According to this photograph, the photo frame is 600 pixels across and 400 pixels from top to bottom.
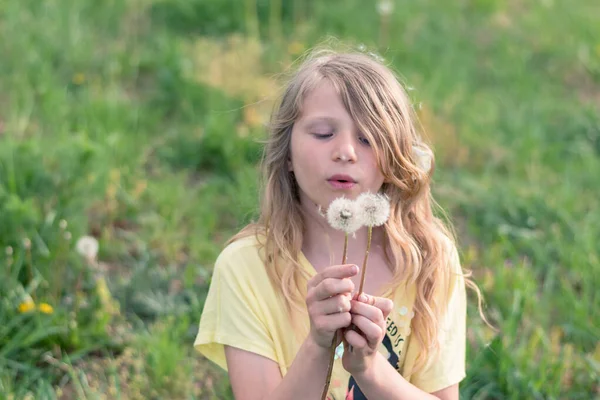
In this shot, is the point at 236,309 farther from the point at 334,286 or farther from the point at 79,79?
the point at 79,79

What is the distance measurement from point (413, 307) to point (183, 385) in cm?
93

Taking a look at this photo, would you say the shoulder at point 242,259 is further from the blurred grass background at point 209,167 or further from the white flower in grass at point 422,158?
the blurred grass background at point 209,167

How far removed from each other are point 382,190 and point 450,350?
40cm

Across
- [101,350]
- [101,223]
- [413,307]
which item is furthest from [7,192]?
[413,307]

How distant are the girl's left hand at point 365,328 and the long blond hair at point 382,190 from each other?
33 cm

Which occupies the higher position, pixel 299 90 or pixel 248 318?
pixel 299 90

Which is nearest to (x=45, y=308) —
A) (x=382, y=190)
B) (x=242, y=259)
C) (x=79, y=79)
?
(x=242, y=259)

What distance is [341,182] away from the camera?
1.71 metres

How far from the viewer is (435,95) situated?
4.32 metres

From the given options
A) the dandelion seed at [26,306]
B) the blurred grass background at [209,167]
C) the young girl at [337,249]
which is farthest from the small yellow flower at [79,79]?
the young girl at [337,249]

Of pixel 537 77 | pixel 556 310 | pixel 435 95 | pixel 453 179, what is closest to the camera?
pixel 556 310

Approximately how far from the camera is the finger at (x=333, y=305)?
144cm

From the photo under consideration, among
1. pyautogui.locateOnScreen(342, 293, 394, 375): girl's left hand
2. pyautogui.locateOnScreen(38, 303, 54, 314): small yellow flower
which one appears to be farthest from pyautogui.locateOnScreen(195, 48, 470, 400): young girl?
pyautogui.locateOnScreen(38, 303, 54, 314): small yellow flower

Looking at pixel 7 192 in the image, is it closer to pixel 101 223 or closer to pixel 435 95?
pixel 101 223
